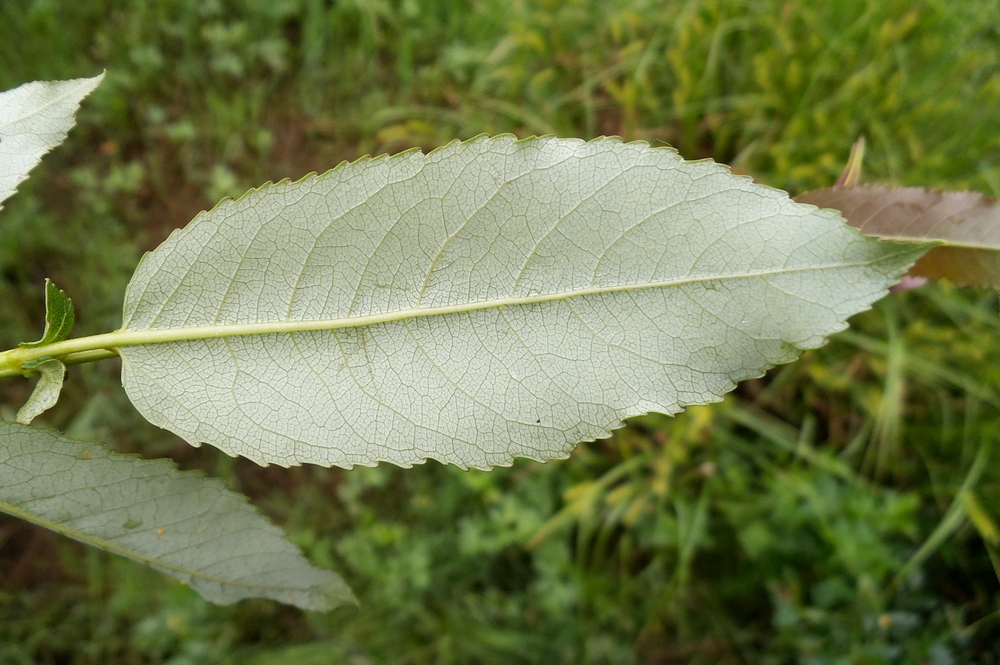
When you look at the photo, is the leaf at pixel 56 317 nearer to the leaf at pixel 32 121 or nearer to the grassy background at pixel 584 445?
the leaf at pixel 32 121

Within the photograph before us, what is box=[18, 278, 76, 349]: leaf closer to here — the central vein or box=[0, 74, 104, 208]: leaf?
the central vein

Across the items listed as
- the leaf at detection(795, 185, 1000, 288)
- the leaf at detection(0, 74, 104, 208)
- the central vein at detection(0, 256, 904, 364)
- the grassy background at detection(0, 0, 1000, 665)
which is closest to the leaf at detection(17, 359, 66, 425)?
the central vein at detection(0, 256, 904, 364)

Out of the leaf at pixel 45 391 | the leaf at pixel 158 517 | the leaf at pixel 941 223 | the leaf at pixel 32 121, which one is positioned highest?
the leaf at pixel 32 121

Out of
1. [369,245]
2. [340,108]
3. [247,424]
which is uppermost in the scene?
[340,108]

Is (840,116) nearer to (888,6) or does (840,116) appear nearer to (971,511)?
(888,6)

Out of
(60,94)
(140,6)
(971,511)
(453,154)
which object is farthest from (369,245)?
(140,6)

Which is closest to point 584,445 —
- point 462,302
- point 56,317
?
point 462,302

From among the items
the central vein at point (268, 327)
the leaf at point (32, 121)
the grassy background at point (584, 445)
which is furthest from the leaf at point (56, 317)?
the grassy background at point (584, 445)
